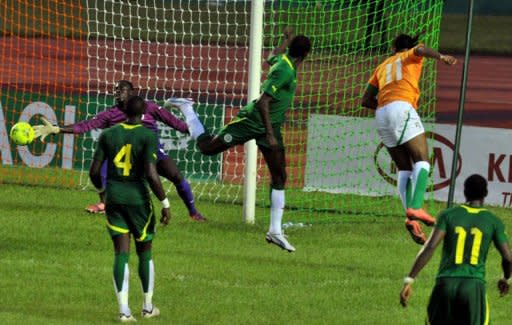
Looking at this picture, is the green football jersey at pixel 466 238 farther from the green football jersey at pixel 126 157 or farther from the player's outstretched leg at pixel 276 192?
the player's outstretched leg at pixel 276 192

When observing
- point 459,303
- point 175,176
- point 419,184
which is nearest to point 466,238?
point 459,303

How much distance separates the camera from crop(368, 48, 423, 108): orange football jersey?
1446 cm

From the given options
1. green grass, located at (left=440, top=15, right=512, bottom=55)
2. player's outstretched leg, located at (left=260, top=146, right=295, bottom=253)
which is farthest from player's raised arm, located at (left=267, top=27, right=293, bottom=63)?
green grass, located at (left=440, top=15, right=512, bottom=55)

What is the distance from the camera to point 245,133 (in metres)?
14.7

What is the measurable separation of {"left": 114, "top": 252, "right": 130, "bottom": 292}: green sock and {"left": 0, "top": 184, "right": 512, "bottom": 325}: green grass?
446 mm

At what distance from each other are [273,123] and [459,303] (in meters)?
5.57

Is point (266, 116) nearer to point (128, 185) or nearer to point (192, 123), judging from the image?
point (192, 123)

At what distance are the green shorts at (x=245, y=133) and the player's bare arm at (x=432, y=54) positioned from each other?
1749 mm

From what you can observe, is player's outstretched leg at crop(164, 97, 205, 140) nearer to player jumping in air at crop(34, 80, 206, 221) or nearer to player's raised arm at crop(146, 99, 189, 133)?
player jumping in air at crop(34, 80, 206, 221)

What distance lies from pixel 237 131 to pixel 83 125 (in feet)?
9.10

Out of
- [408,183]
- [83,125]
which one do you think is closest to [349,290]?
[408,183]

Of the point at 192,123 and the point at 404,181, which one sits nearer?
the point at 404,181

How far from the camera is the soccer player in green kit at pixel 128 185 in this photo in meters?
11.7

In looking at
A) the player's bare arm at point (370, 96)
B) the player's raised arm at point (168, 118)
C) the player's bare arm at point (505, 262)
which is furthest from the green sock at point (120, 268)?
the player's raised arm at point (168, 118)
